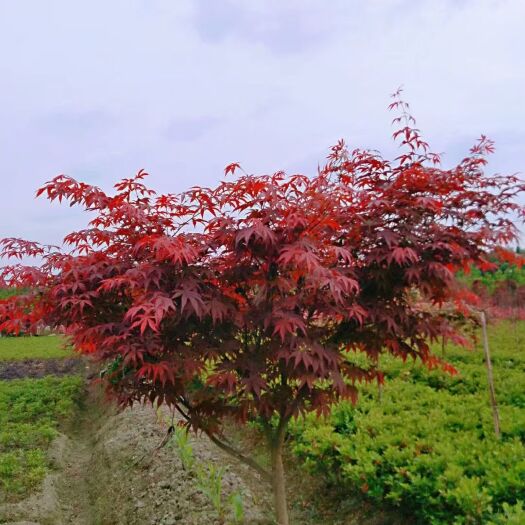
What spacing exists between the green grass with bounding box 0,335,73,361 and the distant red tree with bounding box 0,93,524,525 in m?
10.2

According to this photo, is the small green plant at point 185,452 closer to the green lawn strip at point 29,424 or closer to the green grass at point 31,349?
the green lawn strip at point 29,424

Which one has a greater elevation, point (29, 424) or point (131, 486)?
point (29, 424)

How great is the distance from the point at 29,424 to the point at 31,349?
9295 mm

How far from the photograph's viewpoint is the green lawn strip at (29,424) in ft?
18.8

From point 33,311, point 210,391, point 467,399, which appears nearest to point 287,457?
point 467,399

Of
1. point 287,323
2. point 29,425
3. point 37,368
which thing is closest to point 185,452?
point 287,323

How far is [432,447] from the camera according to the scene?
4.57 m

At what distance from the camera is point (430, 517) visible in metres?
3.79

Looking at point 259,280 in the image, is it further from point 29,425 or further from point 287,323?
point 29,425

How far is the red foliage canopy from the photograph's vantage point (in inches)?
120

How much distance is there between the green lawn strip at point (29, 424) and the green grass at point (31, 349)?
288 centimetres

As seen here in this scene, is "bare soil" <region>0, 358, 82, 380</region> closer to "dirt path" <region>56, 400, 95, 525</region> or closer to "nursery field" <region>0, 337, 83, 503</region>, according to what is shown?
"nursery field" <region>0, 337, 83, 503</region>

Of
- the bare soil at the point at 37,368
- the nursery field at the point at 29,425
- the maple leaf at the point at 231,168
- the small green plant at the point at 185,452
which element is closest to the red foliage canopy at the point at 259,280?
the maple leaf at the point at 231,168

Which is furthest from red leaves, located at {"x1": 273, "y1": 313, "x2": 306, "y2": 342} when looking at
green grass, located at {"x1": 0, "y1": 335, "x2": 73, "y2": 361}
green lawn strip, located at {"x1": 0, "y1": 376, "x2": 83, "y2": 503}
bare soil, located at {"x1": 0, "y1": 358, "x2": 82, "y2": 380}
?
green grass, located at {"x1": 0, "y1": 335, "x2": 73, "y2": 361}
